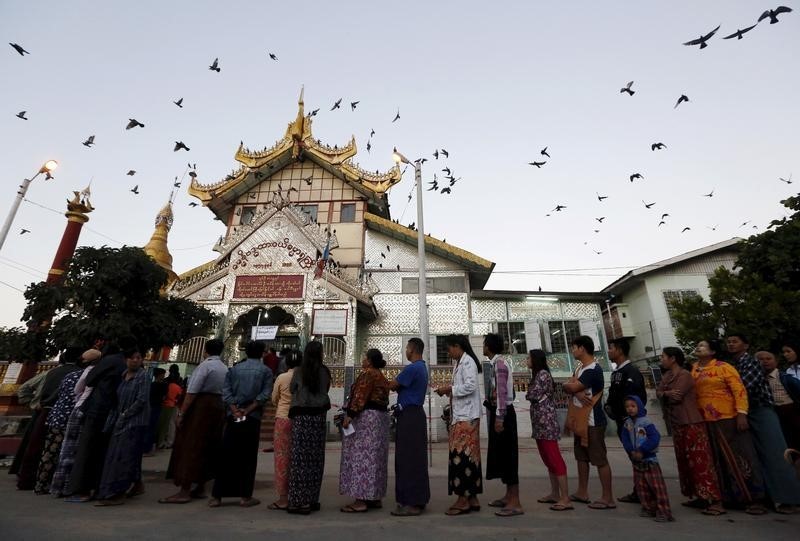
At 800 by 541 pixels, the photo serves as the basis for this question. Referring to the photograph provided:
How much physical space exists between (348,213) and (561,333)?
10002 millimetres

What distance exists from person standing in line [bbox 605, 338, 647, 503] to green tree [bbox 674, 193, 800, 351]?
864 centimetres

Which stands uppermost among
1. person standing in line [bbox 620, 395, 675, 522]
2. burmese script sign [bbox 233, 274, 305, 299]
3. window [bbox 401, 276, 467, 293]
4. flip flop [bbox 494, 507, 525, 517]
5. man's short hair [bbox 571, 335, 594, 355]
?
window [bbox 401, 276, 467, 293]

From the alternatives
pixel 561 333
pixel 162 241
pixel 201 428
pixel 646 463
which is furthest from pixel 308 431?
pixel 162 241

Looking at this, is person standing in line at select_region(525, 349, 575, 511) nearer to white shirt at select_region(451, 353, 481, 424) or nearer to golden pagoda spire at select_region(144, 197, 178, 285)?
white shirt at select_region(451, 353, 481, 424)

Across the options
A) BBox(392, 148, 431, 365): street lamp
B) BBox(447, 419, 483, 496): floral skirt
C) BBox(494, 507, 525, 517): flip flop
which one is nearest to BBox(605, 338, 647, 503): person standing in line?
BBox(494, 507, 525, 517): flip flop

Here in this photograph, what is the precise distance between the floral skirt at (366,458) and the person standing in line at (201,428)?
1372 millimetres

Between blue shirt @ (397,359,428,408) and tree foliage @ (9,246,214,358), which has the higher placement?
tree foliage @ (9,246,214,358)

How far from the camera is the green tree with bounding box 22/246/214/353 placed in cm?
808

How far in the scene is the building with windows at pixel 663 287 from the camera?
1577 cm

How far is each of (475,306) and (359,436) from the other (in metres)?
12.0

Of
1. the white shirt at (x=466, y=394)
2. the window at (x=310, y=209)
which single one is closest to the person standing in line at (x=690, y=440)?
the white shirt at (x=466, y=394)

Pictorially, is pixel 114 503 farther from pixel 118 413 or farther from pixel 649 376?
pixel 649 376

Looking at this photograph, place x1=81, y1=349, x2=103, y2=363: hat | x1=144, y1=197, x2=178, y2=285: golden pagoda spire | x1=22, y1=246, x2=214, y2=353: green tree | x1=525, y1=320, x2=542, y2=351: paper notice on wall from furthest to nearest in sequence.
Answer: x1=144, y1=197, x2=178, y2=285: golden pagoda spire
x1=525, y1=320, x2=542, y2=351: paper notice on wall
x1=22, y1=246, x2=214, y2=353: green tree
x1=81, y1=349, x2=103, y2=363: hat

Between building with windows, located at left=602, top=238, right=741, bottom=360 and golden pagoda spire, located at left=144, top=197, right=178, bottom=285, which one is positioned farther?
golden pagoda spire, located at left=144, top=197, right=178, bottom=285
